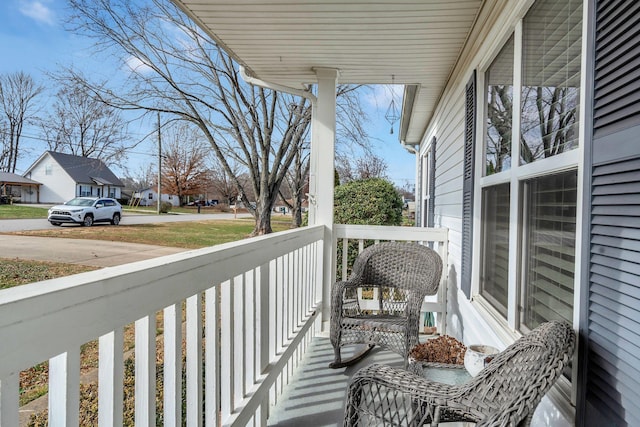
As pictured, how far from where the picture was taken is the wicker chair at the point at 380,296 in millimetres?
2713

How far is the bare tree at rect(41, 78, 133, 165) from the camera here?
6.03ft

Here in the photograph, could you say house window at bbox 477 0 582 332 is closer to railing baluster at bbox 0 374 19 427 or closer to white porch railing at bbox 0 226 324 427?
white porch railing at bbox 0 226 324 427

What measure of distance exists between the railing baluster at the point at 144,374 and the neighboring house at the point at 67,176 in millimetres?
937

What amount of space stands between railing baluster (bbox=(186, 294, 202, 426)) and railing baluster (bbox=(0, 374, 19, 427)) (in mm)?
638

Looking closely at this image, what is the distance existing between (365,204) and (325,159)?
2613mm

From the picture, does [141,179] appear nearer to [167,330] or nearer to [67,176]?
[67,176]

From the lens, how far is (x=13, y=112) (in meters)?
1.63

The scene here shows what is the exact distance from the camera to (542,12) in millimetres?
1707

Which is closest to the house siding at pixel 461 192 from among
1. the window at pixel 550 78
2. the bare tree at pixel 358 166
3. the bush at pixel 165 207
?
the window at pixel 550 78

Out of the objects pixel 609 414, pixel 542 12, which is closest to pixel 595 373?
pixel 609 414

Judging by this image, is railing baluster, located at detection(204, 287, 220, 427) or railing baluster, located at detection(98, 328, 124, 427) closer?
railing baluster, located at detection(98, 328, 124, 427)

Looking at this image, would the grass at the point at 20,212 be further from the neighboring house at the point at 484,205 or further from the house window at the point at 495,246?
the house window at the point at 495,246

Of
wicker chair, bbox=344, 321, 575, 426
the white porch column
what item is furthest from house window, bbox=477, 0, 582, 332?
the white porch column

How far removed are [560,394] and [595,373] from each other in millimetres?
337
